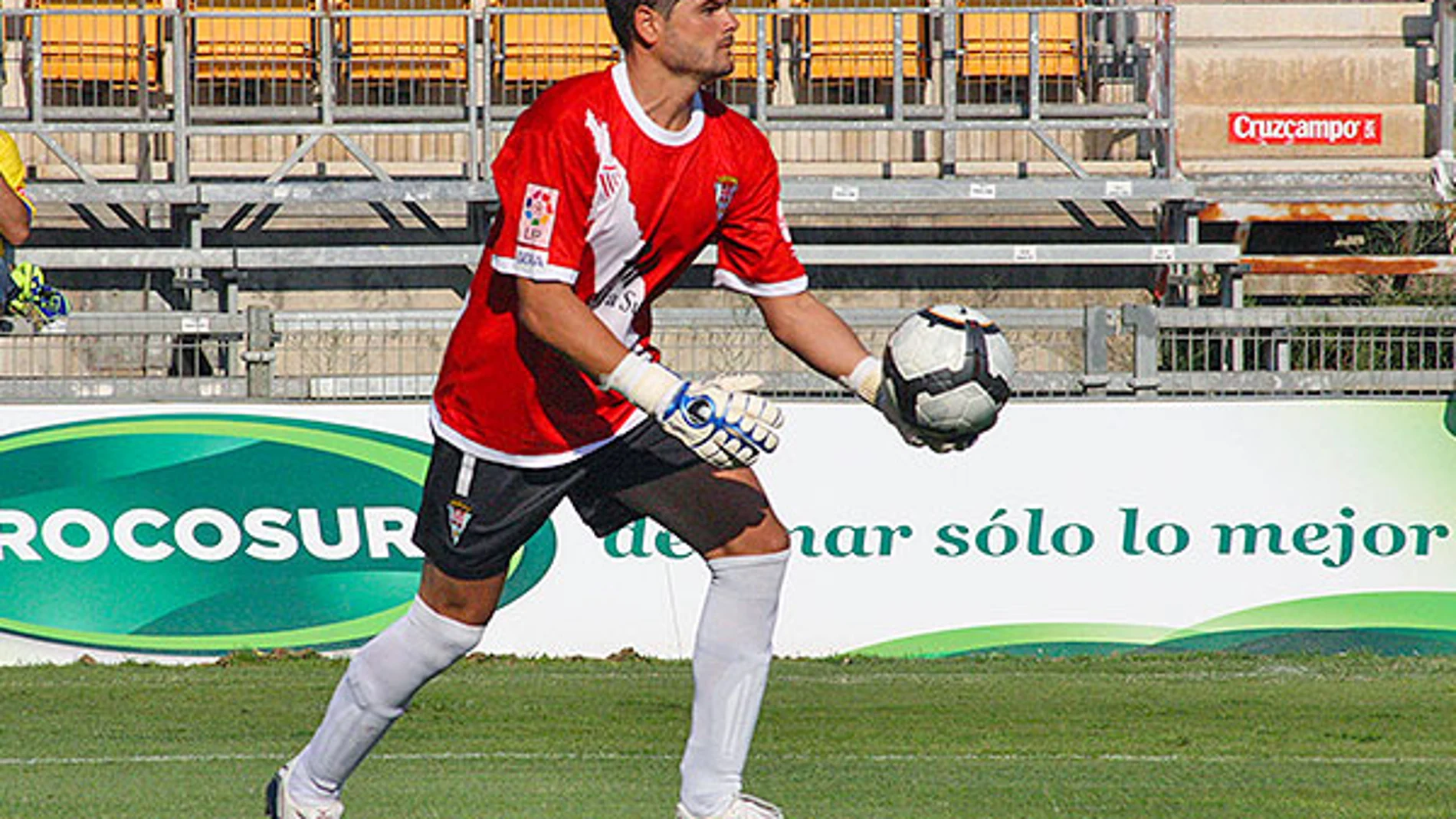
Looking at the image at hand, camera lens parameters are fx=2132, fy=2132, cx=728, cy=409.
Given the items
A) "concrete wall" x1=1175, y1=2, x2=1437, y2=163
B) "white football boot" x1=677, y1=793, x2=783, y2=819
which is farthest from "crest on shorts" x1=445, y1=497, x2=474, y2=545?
"concrete wall" x1=1175, y1=2, x2=1437, y2=163

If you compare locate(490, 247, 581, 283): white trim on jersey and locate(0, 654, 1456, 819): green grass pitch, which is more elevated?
locate(490, 247, 581, 283): white trim on jersey

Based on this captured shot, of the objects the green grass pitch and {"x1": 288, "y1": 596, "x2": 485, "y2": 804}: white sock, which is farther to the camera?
the green grass pitch

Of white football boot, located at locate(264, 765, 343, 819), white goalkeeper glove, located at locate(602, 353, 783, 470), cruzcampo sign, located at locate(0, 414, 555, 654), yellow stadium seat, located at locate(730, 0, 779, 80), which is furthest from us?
yellow stadium seat, located at locate(730, 0, 779, 80)

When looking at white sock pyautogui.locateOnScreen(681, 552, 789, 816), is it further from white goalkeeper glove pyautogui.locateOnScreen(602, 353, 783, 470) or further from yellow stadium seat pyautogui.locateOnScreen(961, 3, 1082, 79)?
yellow stadium seat pyautogui.locateOnScreen(961, 3, 1082, 79)

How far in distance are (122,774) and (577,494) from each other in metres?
2.71

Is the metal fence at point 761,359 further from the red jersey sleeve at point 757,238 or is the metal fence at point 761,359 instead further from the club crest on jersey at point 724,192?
the club crest on jersey at point 724,192

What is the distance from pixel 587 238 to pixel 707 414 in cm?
57

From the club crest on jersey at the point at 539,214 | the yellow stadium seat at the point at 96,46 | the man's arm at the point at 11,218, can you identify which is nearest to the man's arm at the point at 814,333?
the club crest on jersey at the point at 539,214

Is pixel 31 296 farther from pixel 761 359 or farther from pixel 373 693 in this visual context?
pixel 373 693

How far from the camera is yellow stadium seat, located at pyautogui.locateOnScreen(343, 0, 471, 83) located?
1612 centimetres

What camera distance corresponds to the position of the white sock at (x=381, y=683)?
5.51m

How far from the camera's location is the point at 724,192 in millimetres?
5469

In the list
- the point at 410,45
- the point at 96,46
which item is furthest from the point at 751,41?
the point at 96,46

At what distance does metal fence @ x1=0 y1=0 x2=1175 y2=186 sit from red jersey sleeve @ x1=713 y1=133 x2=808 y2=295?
9.66 metres
